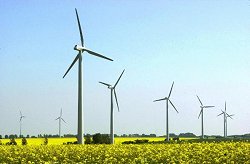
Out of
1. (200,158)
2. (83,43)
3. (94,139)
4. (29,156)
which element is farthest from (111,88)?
(200,158)

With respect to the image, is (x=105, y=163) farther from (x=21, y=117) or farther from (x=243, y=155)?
(x=21, y=117)

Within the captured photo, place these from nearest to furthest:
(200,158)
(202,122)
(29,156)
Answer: (200,158) < (29,156) < (202,122)

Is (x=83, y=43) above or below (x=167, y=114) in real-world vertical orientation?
above

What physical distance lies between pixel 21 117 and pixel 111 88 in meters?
55.4

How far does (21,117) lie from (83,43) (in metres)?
73.5

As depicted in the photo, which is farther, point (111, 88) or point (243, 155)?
point (111, 88)

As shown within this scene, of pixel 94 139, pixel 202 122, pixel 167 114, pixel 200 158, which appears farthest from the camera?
pixel 202 122

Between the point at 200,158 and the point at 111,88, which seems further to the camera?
the point at 111,88

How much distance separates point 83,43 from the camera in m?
54.5

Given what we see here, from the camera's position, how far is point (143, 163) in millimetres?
19562

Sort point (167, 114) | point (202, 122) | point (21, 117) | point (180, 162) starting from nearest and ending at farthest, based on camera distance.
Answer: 1. point (180, 162)
2. point (167, 114)
3. point (202, 122)
4. point (21, 117)

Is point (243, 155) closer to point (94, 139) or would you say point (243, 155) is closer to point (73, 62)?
point (73, 62)

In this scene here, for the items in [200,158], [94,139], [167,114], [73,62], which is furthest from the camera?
[167,114]

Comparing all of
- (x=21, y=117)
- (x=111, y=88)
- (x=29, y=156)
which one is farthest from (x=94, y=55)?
(x=21, y=117)
